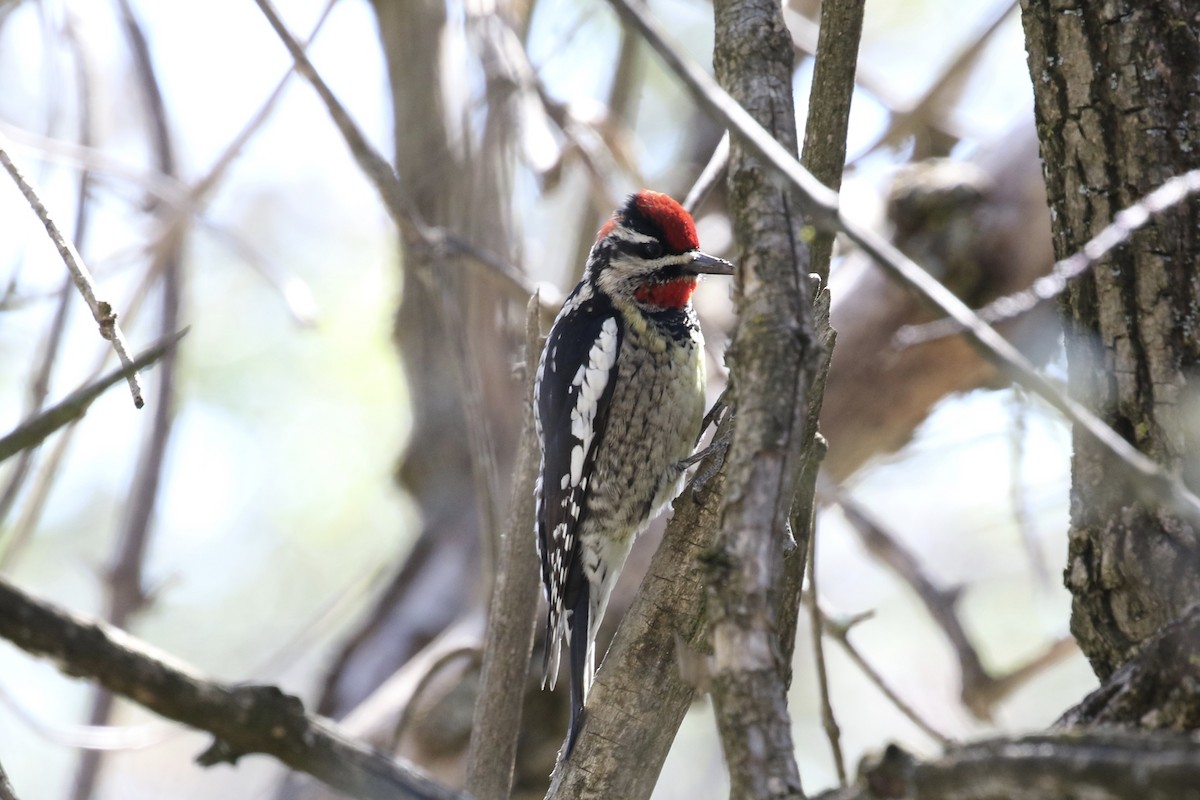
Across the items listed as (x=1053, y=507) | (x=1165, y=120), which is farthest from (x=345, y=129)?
(x=1053, y=507)

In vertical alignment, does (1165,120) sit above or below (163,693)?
above

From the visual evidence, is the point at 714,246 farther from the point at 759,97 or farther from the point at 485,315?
the point at 759,97

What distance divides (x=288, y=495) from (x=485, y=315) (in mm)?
4257

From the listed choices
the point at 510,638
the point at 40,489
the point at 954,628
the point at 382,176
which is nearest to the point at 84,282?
the point at 510,638

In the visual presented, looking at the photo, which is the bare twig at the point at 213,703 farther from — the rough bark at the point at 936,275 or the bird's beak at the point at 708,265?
the rough bark at the point at 936,275

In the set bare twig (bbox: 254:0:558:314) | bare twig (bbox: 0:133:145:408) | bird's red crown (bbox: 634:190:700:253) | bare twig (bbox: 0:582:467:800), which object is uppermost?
bird's red crown (bbox: 634:190:700:253)

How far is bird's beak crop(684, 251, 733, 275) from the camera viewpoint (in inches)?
134

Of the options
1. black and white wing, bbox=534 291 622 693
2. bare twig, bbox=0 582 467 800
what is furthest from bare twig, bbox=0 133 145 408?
black and white wing, bbox=534 291 622 693

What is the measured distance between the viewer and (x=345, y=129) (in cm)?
281

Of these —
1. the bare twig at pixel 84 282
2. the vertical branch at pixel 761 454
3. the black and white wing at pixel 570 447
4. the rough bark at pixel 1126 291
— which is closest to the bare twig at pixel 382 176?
the black and white wing at pixel 570 447

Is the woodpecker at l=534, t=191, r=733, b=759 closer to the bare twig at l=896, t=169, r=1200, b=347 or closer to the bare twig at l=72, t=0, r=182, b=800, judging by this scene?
the bare twig at l=72, t=0, r=182, b=800

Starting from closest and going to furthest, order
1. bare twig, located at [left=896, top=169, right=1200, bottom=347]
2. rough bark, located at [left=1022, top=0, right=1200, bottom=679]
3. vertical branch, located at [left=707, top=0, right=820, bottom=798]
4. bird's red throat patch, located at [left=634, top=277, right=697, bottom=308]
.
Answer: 1. vertical branch, located at [left=707, top=0, right=820, bottom=798]
2. bare twig, located at [left=896, top=169, right=1200, bottom=347]
3. rough bark, located at [left=1022, top=0, right=1200, bottom=679]
4. bird's red throat patch, located at [left=634, top=277, right=697, bottom=308]

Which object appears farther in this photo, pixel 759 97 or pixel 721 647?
pixel 759 97

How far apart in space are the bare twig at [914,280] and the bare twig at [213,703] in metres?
0.70
